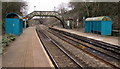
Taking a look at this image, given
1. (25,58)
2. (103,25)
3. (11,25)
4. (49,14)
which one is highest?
A: (49,14)

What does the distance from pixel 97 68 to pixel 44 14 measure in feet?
118

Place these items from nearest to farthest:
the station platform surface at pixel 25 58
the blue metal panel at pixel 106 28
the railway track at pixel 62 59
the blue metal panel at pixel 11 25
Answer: the station platform surface at pixel 25 58 < the railway track at pixel 62 59 < the blue metal panel at pixel 11 25 < the blue metal panel at pixel 106 28


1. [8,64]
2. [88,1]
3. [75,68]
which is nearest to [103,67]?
[75,68]

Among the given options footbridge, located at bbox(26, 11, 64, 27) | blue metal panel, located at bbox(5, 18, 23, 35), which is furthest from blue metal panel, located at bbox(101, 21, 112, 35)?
footbridge, located at bbox(26, 11, 64, 27)

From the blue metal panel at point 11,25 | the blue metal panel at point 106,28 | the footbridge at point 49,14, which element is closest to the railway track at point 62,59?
the blue metal panel at point 11,25

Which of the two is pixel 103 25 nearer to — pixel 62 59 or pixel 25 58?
pixel 62 59

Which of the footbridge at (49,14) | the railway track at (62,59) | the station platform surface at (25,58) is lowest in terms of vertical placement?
the railway track at (62,59)

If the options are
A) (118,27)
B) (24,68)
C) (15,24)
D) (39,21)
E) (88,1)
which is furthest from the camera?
(39,21)

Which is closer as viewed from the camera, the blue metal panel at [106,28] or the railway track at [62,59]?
the railway track at [62,59]

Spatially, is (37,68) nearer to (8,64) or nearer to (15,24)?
(8,64)

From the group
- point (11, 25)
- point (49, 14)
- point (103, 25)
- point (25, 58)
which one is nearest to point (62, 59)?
point (25, 58)

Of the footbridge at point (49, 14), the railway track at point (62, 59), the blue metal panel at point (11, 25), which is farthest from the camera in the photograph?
the footbridge at point (49, 14)

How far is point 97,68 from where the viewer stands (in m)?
6.44

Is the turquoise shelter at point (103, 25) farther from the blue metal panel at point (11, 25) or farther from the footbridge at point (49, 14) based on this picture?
the footbridge at point (49, 14)
